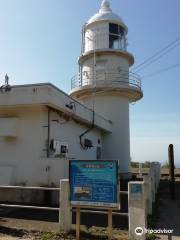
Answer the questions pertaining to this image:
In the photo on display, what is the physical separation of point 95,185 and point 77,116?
847 cm

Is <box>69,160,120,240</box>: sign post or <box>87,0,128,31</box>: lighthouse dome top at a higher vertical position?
<box>87,0,128,31</box>: lighthouse dome top

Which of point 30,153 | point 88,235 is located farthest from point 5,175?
point 88,235

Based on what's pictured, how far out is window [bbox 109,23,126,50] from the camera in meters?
22.2

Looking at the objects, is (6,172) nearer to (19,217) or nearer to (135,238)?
(19,217)

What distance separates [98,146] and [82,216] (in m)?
11.3

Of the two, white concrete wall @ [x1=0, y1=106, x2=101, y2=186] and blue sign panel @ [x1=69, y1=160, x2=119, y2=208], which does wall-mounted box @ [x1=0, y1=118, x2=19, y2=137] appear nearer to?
white concrete wall @ [x1=0, y1=106, x2=101, y2=186]

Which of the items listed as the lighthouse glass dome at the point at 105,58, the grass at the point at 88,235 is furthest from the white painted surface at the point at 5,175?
the lighthouse glass dome at the point at 105,58

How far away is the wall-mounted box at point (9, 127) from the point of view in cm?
1278

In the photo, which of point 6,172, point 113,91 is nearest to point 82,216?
point 6,172

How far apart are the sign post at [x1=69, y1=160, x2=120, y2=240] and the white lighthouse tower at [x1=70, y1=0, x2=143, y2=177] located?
13.9 metres

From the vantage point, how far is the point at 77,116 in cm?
1559

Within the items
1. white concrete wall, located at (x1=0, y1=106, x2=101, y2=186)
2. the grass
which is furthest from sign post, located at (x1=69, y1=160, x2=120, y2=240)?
white concrete wall, located at (x1=0, y1=106, x2=101, y2=186)

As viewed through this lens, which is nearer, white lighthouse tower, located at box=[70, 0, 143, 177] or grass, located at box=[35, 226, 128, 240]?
grass, located at box=[35, 226, 128, 240]

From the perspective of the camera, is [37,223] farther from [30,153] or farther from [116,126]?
[116,126]
